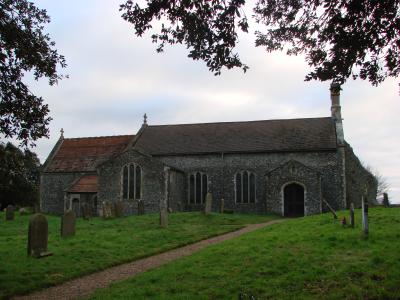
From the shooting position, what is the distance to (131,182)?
29438 mm

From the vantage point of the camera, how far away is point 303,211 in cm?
2784

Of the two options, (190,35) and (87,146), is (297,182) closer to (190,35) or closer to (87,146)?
(87,146)

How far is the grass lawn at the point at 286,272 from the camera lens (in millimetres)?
7410

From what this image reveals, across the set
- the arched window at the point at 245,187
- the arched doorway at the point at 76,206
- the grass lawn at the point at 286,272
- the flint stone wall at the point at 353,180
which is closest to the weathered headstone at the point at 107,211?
the arched doorway at the point at 76,206

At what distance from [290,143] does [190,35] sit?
22963 millimetres

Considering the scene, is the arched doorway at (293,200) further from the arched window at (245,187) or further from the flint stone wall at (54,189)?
the flint stone wall at (54,189)

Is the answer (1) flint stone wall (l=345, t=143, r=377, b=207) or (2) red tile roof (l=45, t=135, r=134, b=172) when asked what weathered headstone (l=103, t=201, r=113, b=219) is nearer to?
(2) red tile roof (l=45, t=135, r=134, b=172)

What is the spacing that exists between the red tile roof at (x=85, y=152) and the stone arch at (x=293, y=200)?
14.1 meters

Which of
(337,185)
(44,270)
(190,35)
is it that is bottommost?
(44,270)

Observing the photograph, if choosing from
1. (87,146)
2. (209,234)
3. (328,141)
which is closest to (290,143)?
(328,141)

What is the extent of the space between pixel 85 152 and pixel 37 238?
2521 cm

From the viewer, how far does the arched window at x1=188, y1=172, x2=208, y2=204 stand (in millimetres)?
31220

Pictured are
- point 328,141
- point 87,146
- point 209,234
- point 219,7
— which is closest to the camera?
point 219,7

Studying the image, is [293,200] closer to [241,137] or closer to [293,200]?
[293,200]
